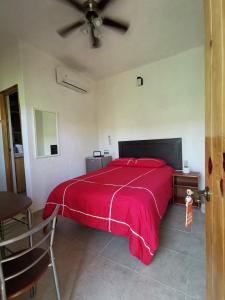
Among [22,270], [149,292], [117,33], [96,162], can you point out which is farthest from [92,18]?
[149,292]

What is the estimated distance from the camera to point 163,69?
11.0 feet

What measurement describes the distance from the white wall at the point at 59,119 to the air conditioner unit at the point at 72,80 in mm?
104

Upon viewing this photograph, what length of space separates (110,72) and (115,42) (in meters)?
1.14

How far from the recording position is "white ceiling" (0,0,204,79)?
2.04 m

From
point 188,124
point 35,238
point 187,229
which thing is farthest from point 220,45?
point 188,124

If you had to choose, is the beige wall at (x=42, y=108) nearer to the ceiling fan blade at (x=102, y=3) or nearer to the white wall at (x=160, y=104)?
the white wall at (x=160, y=104)

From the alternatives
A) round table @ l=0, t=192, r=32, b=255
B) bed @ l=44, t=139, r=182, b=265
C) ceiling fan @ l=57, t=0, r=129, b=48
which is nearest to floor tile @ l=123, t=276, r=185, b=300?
bed @ l=44, t=139, r=182, b=265

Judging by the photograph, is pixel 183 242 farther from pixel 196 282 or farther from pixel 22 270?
pixel 22 270

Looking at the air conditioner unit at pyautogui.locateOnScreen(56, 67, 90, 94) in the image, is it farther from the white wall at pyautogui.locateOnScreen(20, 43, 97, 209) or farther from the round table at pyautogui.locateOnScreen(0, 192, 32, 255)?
the round table at pyautogui.locateOnScreen(0, 192, 32, 255)

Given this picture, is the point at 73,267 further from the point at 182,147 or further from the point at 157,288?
the point at 182,147

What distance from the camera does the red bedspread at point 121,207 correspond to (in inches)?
59.7

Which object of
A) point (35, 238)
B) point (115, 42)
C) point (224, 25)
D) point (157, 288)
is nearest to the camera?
point (224, 25)

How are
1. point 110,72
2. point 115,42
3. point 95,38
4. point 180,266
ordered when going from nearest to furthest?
1. point 180,266
2. point 95,38
3. point 115,42
4. point 110,72

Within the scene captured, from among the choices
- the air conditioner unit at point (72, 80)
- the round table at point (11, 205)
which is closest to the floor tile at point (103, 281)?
the round table at point (11, 205)
